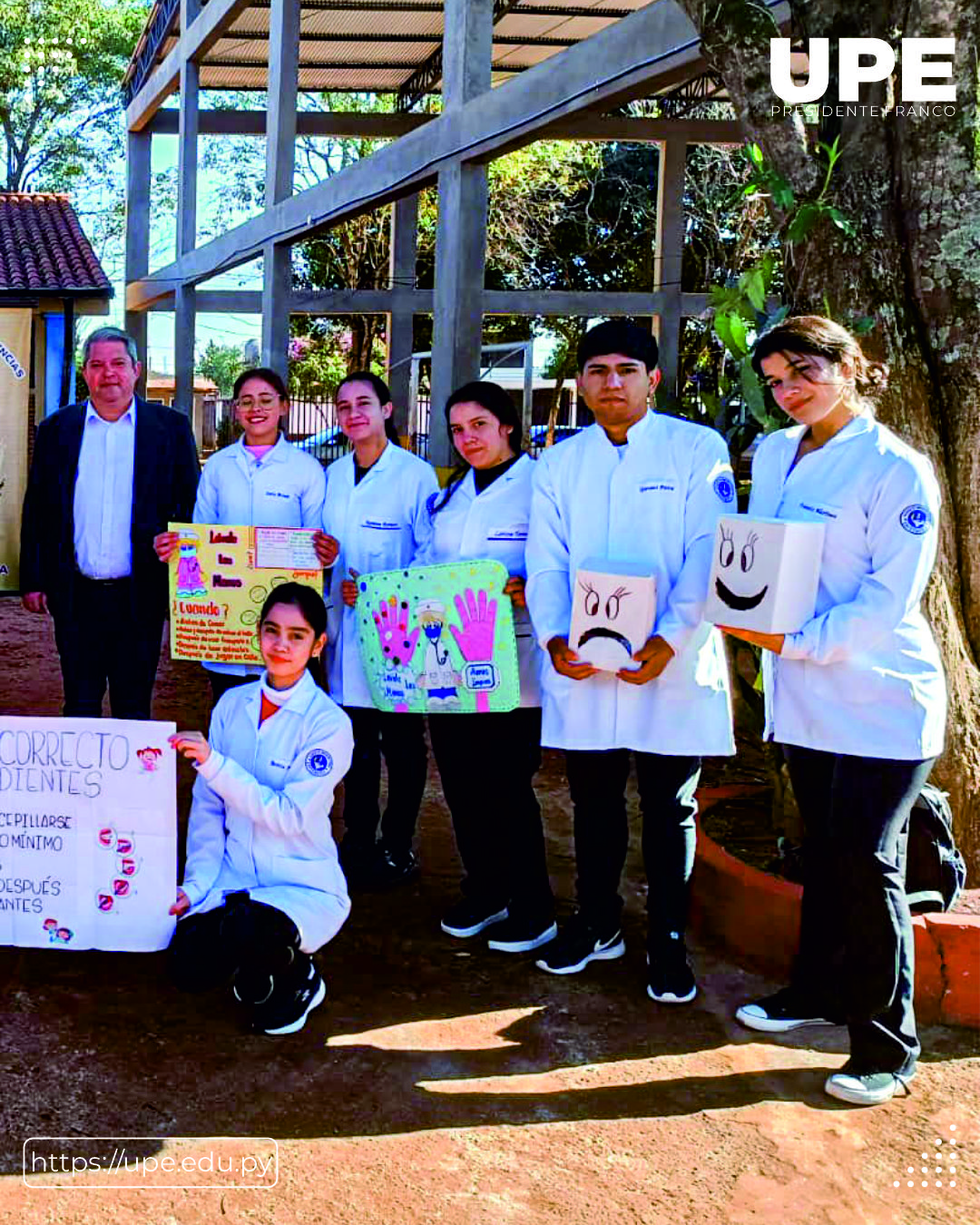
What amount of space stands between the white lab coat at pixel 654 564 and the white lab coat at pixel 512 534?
0.29 metres

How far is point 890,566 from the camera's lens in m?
3.37

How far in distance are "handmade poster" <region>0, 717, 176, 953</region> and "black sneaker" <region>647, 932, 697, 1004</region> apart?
4.82 feet

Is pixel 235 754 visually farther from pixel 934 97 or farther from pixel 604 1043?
pixel 934 97

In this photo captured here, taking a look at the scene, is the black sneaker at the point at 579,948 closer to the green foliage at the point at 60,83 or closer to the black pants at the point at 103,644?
the black pants at the point at 103,644

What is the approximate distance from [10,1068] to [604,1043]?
162 centimetres

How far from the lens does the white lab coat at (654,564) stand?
4.01 meters

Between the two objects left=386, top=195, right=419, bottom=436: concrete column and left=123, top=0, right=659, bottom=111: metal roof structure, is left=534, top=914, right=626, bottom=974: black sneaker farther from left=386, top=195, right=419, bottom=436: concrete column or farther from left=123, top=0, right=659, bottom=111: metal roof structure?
left=386, top=195, right=419, bottom=436: concrete column

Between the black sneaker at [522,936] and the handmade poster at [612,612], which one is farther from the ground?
the handmade poster at [612,612]

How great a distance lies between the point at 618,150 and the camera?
2828 centimetres

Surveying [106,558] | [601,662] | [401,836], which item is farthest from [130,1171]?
[106,558]

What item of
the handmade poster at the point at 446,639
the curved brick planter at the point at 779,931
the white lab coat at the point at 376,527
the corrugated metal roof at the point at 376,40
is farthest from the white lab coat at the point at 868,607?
the corrugated metal roof at the point at 376,40

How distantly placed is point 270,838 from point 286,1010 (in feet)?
1.61

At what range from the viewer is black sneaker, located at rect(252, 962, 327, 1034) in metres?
3.81

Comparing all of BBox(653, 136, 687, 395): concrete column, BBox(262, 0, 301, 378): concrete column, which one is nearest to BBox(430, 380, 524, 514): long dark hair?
BBox(262, 0, 301, 378): concrete column
